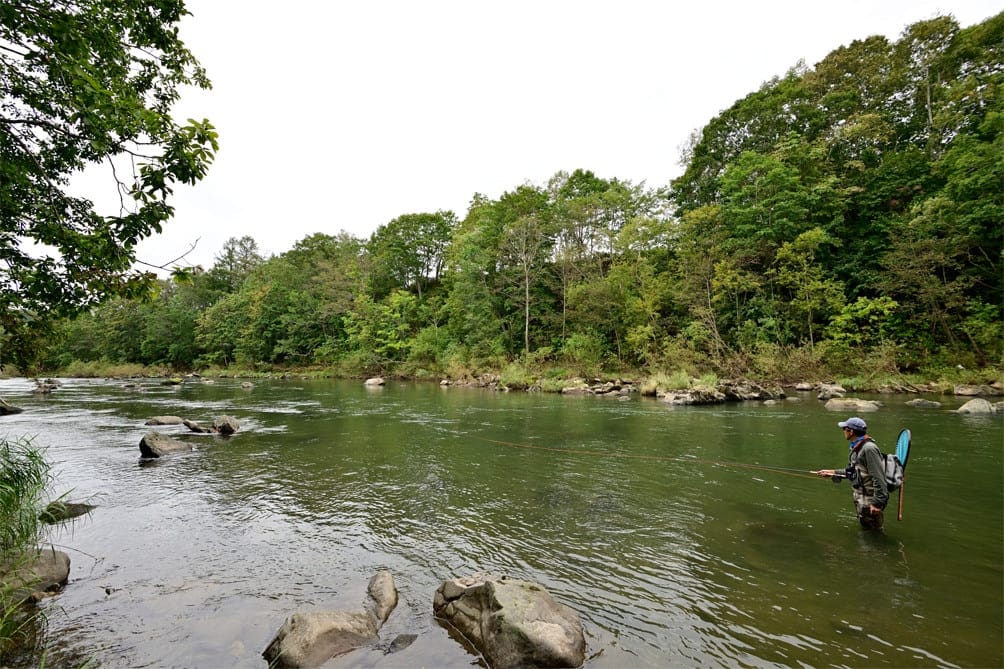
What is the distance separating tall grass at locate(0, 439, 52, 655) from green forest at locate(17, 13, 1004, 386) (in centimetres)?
1915

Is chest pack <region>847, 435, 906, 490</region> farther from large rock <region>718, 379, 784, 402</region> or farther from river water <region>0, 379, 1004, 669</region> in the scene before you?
large rock <region>718, 379, 784, 402</region>

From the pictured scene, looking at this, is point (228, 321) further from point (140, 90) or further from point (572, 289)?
point (140, 90)

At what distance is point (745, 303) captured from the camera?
98.6ft

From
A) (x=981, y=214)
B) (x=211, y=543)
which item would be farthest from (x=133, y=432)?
(x=981, y=214)

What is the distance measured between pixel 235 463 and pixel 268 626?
25.0 feet

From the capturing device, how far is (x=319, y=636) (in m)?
3.75

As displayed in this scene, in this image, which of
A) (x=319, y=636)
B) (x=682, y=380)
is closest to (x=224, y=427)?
(x=319, y=636)

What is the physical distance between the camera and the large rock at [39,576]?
14.7ft

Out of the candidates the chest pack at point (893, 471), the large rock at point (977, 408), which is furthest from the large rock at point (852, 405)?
the chest pack at point (893, 471)

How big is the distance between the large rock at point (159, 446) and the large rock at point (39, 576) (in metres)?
6.85

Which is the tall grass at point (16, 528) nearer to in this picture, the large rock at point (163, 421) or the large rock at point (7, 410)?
the large rock at point (163, 421)

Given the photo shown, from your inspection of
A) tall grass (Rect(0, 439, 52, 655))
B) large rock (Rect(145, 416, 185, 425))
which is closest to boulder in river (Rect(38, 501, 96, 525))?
tall grass (Rect(0, 439, 52, 655))

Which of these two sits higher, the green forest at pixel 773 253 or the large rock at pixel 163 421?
the green forest at pixel 773 253

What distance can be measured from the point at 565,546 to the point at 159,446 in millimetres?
11071
